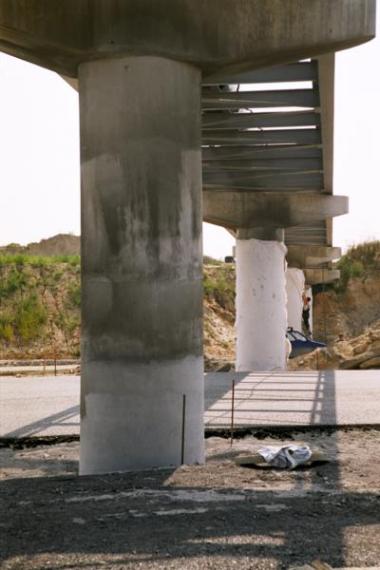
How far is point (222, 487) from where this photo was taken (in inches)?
349

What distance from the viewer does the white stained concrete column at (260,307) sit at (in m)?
Result: 27.1

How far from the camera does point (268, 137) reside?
63.0ft

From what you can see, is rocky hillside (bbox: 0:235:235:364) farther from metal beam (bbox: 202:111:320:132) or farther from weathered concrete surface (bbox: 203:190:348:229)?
metal beam (bbox: 202:111:320:132)

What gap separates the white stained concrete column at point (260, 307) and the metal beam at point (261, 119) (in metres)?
9.60

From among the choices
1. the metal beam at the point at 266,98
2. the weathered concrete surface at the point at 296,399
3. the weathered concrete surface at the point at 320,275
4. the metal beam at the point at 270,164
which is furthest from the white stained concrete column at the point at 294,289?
the metal beam at the point at 266,98

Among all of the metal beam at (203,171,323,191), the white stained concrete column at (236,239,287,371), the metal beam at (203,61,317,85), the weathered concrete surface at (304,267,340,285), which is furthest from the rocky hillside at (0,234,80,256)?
the metal beam at (203,61,317,85)

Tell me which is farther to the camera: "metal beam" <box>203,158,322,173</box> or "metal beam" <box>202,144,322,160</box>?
"metal beam" <box>203,158,322,173</box>

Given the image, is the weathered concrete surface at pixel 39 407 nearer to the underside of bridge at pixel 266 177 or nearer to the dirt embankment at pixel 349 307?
the underside of bridge at pixel 266 177

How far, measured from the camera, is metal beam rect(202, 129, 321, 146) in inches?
757

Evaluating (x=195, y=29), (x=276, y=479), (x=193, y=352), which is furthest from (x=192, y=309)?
(x=195, y=29)

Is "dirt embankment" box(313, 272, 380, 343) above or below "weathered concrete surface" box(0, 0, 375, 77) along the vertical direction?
below

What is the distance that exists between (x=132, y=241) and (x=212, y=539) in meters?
4.03

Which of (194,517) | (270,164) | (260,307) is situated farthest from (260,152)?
(194,517)

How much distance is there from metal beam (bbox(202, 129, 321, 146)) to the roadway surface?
5.54 meters
